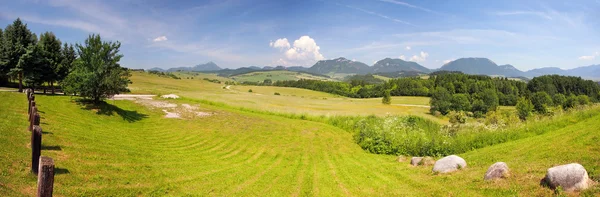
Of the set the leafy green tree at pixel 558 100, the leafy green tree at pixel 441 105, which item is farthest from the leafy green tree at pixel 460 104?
the leafy green tree at pixel 558 100

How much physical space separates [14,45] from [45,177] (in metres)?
45.5

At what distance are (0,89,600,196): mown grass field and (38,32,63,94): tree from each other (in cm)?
1849

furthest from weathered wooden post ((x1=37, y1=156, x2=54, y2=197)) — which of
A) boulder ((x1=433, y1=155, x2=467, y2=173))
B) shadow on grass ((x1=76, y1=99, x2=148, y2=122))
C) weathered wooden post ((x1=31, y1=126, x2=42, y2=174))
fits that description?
shadow on grass ((x1=76, y1=99, x2=148, y2=122))

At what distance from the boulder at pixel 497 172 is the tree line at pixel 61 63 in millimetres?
30472

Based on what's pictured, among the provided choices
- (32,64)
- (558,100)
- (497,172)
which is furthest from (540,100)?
(32,64)

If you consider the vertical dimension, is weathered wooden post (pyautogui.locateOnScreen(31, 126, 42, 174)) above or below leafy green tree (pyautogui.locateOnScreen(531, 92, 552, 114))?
below

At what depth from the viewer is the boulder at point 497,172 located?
10.3 m

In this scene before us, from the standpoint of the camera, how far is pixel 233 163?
17188 millimetres

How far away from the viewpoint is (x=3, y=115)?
55.5 feet

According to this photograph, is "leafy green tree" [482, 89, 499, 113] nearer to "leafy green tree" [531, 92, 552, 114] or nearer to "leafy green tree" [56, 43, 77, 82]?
"leafy green tree" [531, 92, 552, 114]

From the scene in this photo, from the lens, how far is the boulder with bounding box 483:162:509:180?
404 inches

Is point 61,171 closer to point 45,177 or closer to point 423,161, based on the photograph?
point 45,177

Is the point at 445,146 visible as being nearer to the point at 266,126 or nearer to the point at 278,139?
the point at 278,139

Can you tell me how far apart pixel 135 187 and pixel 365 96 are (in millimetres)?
157383
